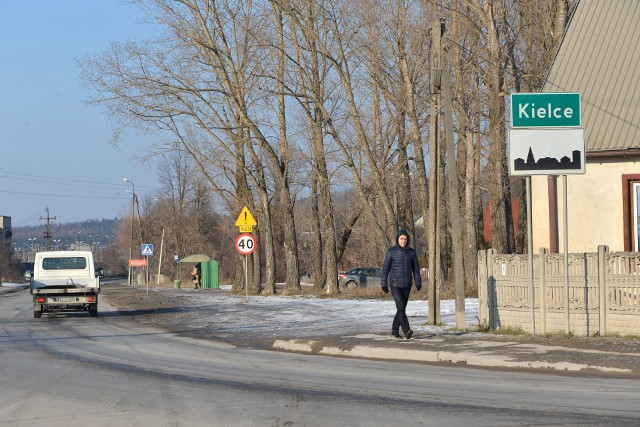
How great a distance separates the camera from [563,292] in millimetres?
17391

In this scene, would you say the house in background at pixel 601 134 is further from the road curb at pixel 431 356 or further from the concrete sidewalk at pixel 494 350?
the road curb at pixel 431 356

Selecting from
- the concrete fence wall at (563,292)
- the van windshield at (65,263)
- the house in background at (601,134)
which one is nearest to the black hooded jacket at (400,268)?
the concrete fence wall at (563,292)

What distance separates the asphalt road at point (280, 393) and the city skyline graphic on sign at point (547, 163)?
4265mm

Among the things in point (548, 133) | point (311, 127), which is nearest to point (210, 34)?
point (311, 127)

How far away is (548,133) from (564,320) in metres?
3.37

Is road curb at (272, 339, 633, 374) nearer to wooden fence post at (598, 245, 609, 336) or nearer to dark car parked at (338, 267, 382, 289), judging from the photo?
wooden fence post at (598, 245, 609, 336)

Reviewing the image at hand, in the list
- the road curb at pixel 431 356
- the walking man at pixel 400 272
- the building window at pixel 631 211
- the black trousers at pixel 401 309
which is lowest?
the road curb at pixel 431 356

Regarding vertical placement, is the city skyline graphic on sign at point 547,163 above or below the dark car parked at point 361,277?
above

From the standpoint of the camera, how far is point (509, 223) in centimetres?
3922

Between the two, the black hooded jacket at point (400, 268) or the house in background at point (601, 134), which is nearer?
the black hooded jacket at point (400, 268)

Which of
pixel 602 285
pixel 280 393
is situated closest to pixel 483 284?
pixel 602 285

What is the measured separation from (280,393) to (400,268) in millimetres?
6714

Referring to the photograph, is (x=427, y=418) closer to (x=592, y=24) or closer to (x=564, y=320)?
(x=564, y=320)

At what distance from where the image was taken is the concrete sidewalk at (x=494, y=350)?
13.7m
